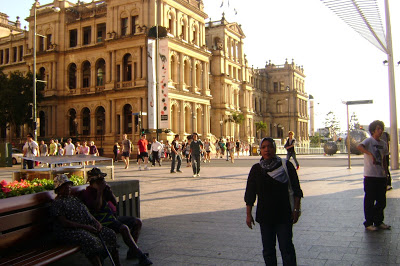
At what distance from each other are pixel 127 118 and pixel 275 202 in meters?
41.4

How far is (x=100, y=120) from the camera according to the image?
46875 millimetres

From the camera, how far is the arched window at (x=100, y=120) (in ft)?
152

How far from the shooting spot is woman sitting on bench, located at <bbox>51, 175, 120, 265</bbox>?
14.3ft

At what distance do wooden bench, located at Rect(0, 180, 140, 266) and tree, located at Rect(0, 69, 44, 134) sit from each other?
140ft

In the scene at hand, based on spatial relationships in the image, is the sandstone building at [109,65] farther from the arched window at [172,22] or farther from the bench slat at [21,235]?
the bench slat at [21,235]

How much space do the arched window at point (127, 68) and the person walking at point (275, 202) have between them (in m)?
41.2

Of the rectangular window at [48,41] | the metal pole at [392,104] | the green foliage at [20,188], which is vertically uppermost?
the rectangular window at [48,41]

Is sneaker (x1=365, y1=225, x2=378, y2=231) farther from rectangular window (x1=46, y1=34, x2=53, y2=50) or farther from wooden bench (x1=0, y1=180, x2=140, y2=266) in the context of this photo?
rectangular window (x1=46, y1=34, x2=53, y2=50)

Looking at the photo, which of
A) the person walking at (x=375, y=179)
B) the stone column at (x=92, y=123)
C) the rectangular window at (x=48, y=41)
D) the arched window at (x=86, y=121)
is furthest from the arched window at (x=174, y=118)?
the person walking at (x=375, y=179)

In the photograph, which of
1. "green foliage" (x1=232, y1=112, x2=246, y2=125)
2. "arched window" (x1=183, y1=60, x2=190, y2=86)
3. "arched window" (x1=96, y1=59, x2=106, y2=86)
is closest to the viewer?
"arched window" (x1=183, y1=60, x2=190, y2=86)

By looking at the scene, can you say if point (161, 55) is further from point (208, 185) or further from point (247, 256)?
point (247, 256)

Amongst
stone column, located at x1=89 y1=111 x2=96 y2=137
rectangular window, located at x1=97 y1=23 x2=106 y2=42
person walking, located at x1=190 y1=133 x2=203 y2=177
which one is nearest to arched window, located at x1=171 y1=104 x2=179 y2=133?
stone column, located at x1=89 y1=111 x2=96 y2=137

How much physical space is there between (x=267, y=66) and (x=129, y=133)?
61.2 m

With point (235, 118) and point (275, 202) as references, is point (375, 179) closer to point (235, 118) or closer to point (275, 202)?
point (275, 202)
